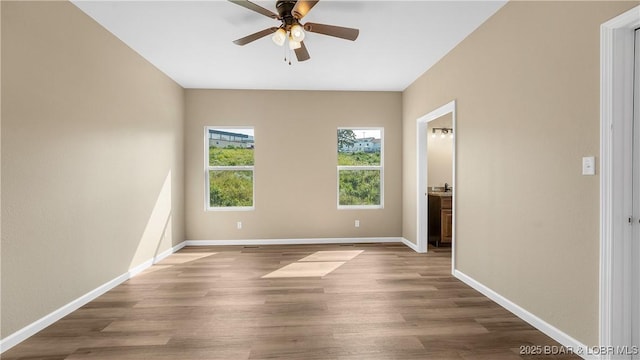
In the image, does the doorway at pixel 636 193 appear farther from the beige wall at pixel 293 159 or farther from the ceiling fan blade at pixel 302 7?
the beige wall at pixel 293 159

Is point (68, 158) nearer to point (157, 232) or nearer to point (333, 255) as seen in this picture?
point (157, 232)

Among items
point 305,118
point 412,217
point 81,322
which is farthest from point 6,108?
point 412,217

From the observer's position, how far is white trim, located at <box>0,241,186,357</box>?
2109mm

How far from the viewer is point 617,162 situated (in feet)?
5.79

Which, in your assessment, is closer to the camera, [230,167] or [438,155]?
[230,167]

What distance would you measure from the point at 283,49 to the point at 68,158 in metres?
2.44

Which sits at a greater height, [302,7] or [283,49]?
[283,49]

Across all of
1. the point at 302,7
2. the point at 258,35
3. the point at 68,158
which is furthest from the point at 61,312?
the point at 302,7

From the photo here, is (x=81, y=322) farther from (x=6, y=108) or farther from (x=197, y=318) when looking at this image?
(x=6, y=108)

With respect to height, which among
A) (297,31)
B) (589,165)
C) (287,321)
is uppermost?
(297,31)

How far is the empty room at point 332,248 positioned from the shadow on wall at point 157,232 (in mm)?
38

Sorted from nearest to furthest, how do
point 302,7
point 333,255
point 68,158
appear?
1. point 302,7
2. point 68,158
3. point 333,255

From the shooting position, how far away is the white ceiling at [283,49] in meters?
2.72

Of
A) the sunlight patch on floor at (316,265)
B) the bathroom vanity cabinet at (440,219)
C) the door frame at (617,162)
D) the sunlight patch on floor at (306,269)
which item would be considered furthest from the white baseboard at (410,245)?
the door frame at (617,162)
